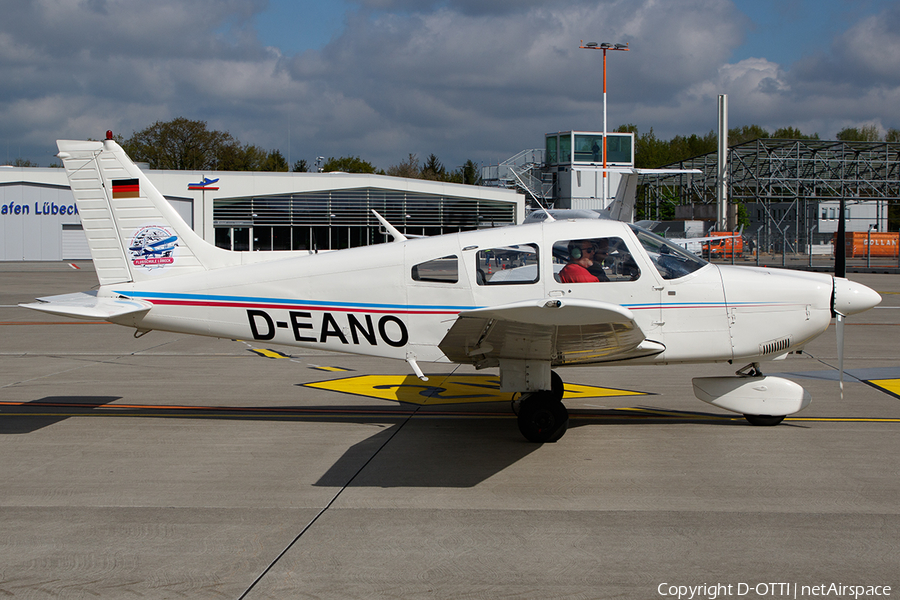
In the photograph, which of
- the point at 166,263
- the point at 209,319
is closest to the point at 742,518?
the point at 209,319

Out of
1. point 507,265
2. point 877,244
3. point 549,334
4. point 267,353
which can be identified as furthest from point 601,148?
point 549,334

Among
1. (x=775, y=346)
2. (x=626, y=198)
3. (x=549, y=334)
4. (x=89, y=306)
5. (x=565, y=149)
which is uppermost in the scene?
(x=565, y=149)

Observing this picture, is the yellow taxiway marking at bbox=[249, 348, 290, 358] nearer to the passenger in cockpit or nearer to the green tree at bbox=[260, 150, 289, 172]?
the passenger in cockpit

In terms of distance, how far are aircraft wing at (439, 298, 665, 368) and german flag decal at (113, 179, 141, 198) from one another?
13.2 ft

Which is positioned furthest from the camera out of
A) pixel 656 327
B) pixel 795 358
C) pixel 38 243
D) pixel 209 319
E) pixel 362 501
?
pixel 38 243

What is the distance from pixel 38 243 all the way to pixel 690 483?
51090mm

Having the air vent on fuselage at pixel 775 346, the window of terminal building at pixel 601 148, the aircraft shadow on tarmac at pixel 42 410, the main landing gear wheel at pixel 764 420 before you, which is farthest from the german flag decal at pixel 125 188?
the window of terminal building at pixel 601 148

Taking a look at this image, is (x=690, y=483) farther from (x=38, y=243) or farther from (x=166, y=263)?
(x=38, y=243)

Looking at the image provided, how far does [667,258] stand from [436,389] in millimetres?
3828

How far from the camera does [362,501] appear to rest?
→ 17.9 feet

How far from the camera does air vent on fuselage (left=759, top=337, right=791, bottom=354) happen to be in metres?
7.03

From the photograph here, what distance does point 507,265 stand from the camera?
7121 mm

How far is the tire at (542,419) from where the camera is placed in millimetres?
6965

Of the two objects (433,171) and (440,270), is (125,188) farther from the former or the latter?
(433,171)
